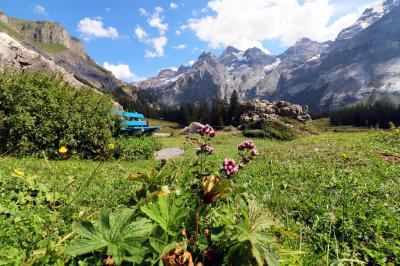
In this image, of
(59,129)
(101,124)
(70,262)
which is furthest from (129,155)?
(70,262)

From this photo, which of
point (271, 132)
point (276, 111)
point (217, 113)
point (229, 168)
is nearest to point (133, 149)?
point (229, 168)

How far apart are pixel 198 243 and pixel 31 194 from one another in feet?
14.0

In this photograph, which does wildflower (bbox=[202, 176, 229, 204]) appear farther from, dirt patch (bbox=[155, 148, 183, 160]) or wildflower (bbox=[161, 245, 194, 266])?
dirt patch (bbox=[155, 148, 183, 160])

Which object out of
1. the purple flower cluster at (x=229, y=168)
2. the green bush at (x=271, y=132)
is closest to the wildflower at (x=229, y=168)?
the purple flower cluster at (x=229, y=168)

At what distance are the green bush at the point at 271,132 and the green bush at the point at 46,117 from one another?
2706cm

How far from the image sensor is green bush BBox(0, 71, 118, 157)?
645 inches

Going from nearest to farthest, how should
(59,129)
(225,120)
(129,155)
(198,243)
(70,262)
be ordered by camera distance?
1. (198,243)
2. (70,262)
3. (59,129)
4. (129,155)
5. (225,120)

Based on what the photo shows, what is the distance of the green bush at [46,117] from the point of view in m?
16.4

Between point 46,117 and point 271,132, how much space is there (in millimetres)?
31909

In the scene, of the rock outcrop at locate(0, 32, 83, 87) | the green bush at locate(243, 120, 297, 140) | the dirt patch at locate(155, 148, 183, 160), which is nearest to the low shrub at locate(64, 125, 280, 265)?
the dirt patch at locate(155, 148, 183, 160)

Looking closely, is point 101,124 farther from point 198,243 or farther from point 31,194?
point 198,243

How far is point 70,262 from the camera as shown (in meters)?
2.90

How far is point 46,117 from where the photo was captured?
17344 millimetres

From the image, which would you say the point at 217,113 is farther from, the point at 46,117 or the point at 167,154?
the point at 46,117
